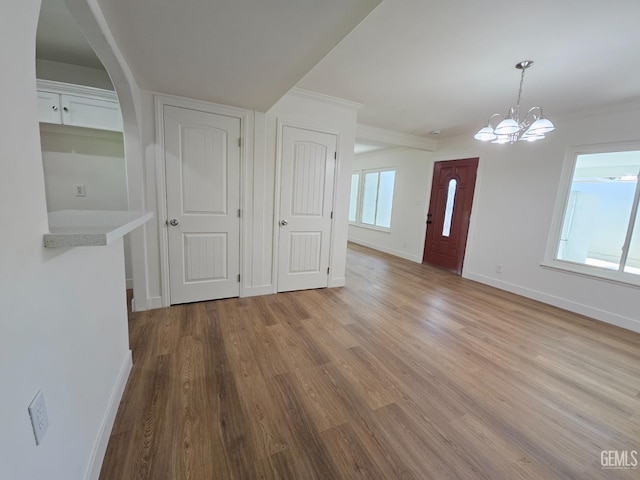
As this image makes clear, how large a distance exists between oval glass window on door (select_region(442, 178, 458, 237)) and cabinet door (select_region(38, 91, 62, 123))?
5.56 m

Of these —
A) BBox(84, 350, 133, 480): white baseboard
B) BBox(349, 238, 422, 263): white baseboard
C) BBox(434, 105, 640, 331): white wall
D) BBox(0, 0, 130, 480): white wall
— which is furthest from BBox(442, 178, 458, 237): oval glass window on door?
BBox(0, 0, 130, 480): white wall

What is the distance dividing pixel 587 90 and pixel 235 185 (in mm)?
3830

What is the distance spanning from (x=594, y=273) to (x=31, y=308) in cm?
490

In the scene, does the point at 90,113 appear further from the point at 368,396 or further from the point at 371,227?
the point at 371,227

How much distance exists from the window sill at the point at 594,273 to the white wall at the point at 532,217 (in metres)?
0.05

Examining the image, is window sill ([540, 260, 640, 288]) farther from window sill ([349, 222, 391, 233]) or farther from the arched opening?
the arched opening

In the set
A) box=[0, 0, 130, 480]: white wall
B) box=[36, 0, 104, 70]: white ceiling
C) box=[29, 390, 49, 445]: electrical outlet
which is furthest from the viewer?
box=[36, 0, 104, 70]: white ceiling

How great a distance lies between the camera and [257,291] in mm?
3338

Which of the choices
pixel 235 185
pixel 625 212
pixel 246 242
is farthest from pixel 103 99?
pixel 625 212

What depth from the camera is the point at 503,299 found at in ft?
12.2

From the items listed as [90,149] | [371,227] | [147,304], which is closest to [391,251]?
[371,227]

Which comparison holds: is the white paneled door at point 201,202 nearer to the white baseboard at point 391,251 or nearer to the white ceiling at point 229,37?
the white ceiling at point 229,37

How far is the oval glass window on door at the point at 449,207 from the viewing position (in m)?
4.93

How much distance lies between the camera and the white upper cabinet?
249 cm
